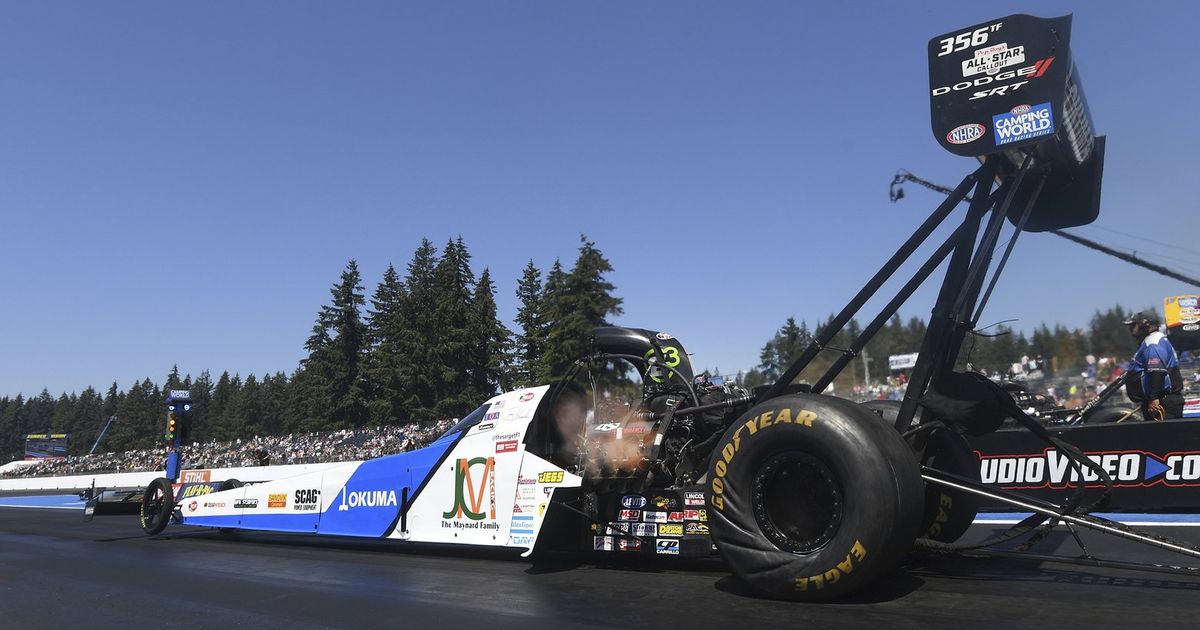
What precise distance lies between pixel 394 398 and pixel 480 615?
145ft

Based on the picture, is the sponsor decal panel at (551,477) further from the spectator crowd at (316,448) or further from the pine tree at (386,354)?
the pine tree at (386,354)

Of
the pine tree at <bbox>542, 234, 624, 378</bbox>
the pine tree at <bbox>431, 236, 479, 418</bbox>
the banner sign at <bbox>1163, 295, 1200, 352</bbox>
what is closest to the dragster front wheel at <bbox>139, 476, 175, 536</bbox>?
the pine tree at <bbox>542, 234, 624, 378</bbox>

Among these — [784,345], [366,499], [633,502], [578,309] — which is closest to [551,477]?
[633,502]

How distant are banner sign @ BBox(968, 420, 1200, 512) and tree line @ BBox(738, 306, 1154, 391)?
4.37 ft

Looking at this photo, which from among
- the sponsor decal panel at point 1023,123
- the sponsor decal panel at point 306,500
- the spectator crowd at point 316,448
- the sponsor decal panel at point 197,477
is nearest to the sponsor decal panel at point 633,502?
the sponsor decal panel at point 1023,123

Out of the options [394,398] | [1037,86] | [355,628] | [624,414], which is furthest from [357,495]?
[394,398]

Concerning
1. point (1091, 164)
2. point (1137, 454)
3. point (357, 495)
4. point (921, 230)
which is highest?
point (1091, 164)

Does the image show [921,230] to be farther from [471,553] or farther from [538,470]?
[471,553]

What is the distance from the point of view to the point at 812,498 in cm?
470

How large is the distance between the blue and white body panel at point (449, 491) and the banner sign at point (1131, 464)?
5336 mm

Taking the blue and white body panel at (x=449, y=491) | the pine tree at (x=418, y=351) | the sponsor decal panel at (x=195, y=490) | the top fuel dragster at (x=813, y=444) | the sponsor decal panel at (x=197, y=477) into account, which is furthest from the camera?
the pine tree at (x=418, y=351)

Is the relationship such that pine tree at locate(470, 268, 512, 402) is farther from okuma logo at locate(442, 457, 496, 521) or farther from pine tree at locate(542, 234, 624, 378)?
okuma logo at locate(442, 457, 496, 521)

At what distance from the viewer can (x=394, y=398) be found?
4716 centimetres

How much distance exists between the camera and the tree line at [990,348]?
7.70 m
